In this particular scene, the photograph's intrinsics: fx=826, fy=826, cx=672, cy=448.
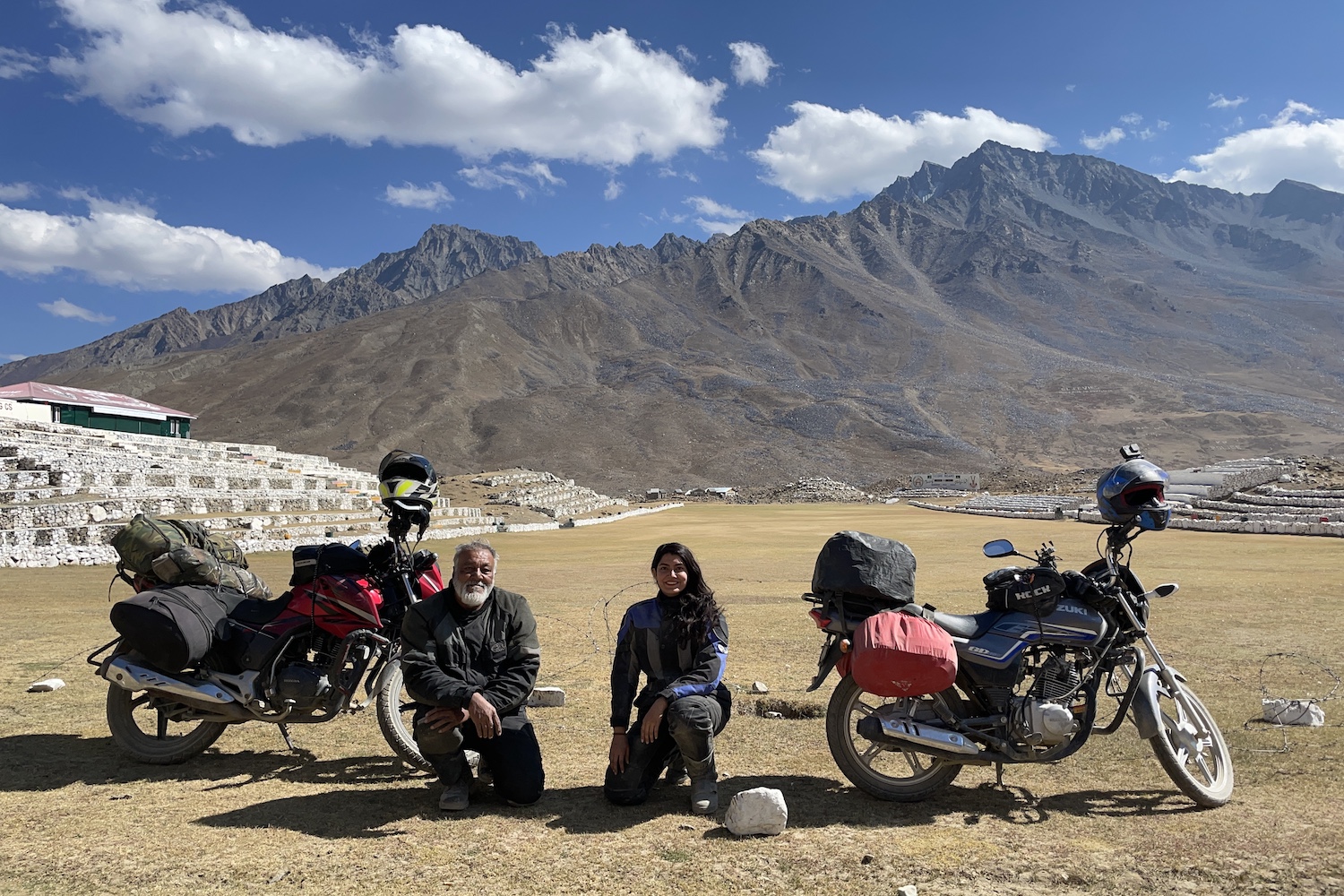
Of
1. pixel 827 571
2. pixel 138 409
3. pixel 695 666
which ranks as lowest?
pixel 695 666

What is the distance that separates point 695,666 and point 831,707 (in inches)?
33.1

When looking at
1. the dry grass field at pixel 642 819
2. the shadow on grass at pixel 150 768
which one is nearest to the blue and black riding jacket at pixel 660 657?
the dry grass field at pixel 642 819

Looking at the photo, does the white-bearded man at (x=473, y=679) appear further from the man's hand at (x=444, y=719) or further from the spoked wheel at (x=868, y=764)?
the spoked wheel at (x=868, y=764)

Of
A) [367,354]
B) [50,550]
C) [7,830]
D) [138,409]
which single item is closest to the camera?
[7,830]

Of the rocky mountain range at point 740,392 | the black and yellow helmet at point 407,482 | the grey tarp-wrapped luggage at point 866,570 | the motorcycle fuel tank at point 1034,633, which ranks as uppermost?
the rocky mountain range at point 740,392

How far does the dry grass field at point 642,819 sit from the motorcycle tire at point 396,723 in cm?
16

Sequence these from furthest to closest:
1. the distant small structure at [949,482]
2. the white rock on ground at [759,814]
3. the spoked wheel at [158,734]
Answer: the distant small structure at [949,482] < the spoked wheel at [158,734] < the white rock on ground at [759,814]

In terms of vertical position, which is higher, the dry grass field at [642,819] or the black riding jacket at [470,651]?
the black riding jacket at [470,651]

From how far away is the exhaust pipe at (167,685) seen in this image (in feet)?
17.7

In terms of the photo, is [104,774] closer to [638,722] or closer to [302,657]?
[302,657]

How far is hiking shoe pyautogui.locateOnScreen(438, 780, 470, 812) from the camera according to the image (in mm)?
4684

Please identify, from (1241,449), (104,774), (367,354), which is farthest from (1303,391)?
(104,774)

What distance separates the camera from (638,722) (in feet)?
15.9

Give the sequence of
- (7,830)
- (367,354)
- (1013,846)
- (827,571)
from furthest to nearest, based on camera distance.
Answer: (367,354)
(827,571)
(7,830)
(1013,846)
